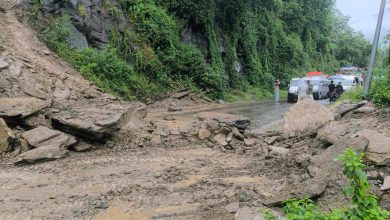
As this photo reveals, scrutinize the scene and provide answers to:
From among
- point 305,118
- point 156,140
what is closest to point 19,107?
point 156,140

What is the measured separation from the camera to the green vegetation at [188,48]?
728 inches

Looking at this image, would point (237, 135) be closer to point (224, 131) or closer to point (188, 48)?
point (224, 131)

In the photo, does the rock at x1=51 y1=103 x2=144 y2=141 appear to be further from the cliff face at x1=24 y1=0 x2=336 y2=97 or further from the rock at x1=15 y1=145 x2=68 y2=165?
the cliff face at x1=24 y1=0 x2=336 y2=97

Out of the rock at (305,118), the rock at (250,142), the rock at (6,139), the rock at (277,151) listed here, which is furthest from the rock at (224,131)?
the rock at (6,139)

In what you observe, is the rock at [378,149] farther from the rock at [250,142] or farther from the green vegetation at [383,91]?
the green vegetation at [383,91]

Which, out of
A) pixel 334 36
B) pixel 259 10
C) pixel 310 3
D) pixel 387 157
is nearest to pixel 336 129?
pixel 387 157

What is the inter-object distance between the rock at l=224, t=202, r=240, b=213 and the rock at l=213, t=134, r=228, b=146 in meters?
4.52

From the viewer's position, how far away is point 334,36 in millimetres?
87250

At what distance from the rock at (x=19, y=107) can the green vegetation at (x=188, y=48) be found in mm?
6063

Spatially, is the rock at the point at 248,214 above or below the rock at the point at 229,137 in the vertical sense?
below

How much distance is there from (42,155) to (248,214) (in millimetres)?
5100

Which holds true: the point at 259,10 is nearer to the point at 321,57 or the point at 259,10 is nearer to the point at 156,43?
the point at 156,43

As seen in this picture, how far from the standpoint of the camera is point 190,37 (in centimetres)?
2708

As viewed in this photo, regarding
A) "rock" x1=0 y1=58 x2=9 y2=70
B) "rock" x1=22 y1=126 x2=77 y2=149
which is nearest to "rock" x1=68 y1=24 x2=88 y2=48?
"rock" x1=0 y1=58 x2=9 y2=70
